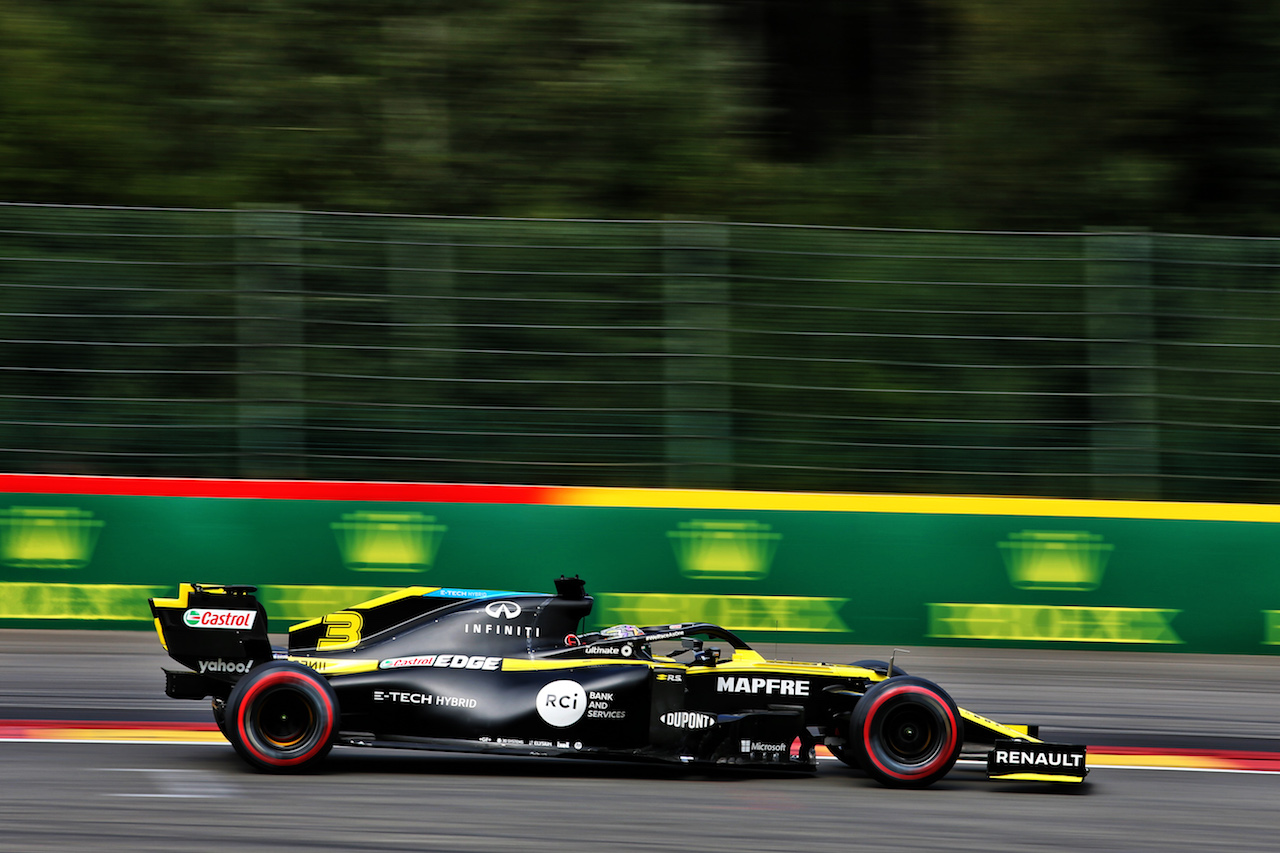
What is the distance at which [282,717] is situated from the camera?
603 centimetres

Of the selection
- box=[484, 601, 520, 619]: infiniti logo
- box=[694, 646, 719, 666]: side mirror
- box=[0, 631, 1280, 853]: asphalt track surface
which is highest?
box=[484, 601, 520, 619]: infiniti logo

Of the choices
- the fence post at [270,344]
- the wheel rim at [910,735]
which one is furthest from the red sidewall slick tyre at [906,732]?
the fence post at [270,344]

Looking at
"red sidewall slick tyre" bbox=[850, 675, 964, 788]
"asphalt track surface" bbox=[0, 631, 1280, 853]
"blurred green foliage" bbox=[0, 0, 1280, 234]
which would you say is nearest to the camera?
"asphalt track surface" bbox=[0, 631, 1280, 853]

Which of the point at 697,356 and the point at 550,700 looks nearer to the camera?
the point at 550,700

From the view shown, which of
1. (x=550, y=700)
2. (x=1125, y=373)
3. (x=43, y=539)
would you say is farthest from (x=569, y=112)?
(x=550, y=700)

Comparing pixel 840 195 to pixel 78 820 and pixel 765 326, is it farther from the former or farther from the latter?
pixel 78 820

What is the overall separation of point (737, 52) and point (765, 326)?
531 cm

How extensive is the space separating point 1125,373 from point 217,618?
21.3 feet

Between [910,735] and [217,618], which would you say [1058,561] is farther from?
[217,618]

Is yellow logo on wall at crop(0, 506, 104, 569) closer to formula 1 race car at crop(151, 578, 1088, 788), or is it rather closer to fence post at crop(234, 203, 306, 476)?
fence post at crop(234, 203, 306, 476)

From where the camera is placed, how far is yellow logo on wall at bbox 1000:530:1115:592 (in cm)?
911

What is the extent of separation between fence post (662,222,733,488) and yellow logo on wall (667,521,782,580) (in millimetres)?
470

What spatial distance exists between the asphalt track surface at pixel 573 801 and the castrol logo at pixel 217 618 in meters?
0.67

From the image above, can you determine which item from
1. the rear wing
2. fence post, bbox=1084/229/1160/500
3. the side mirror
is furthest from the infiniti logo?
fence post, bbox=1084/229/1160/500
